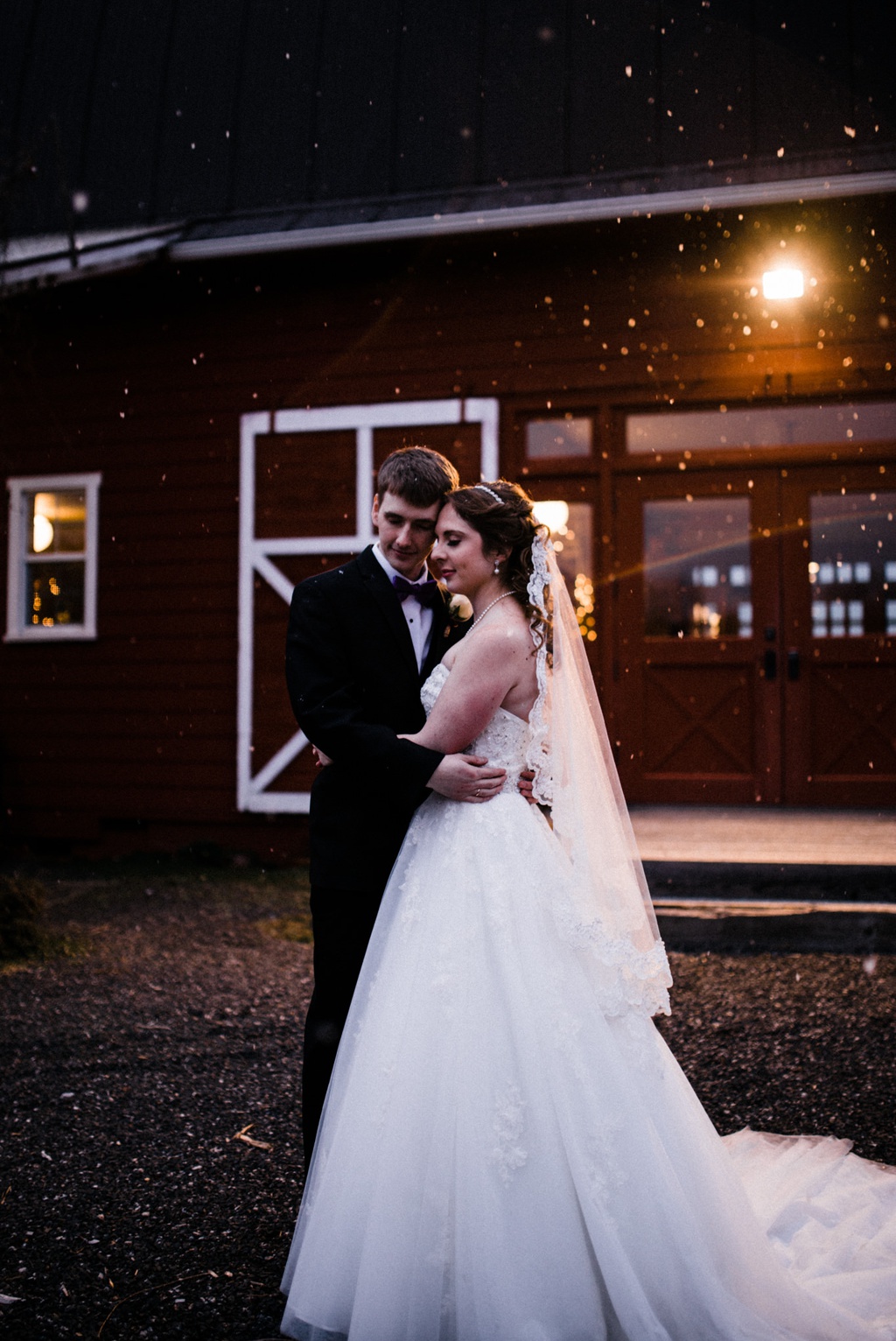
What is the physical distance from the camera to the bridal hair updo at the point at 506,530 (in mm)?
2660

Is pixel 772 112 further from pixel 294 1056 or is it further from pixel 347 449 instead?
pixel 294 1056

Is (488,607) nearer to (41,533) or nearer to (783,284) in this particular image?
(783,284)

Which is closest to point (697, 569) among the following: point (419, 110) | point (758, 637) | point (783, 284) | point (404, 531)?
point (758, 637)

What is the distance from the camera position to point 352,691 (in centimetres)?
281

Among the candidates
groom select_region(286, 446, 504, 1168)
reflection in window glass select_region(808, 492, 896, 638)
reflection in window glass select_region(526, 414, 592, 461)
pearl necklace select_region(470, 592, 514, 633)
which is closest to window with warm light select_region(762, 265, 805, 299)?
reflection in window glass select_region(808, 492, 896, 638)

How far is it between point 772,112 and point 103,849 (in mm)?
7394

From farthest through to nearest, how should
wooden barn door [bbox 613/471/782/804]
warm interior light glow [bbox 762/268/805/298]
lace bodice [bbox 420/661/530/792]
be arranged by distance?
wooden barn door [bbox 613/471/782/804]
warm interior light glow [bbox 762/268/805/298]
lace bodice [bbox 420/661/530/792]

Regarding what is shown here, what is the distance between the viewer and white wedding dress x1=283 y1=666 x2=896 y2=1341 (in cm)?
209

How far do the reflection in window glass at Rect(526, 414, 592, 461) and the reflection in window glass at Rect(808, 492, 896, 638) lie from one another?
5.46ft

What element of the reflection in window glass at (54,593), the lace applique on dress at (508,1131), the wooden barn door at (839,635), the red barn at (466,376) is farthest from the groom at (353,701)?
the reflection in window glass at (54,593)

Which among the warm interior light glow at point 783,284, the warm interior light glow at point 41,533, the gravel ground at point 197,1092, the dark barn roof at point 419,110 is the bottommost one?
the gravel ground at point 197,1092

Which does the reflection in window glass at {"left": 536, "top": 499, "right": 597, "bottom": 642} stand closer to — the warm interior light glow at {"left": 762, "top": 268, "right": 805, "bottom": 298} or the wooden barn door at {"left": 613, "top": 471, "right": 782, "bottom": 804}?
the wooden barn door at {"left": 613, "top": 471, "right": 782, "bottom": 804}

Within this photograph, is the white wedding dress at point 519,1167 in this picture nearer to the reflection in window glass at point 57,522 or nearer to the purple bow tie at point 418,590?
the purple bow tie at point 418,590

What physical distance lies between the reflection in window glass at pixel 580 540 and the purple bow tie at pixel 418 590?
4.69 meters
